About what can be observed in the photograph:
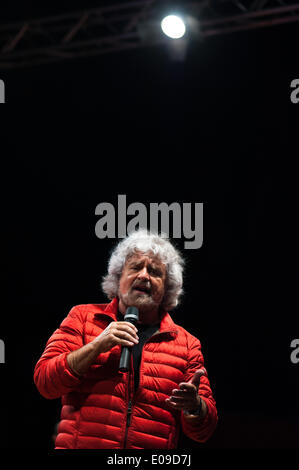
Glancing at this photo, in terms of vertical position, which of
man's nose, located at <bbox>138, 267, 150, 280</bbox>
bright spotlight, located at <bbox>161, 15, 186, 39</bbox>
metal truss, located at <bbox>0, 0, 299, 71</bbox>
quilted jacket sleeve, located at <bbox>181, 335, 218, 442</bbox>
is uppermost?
metal truss, located at <bbox>0, 0, 299, 71</bbox>

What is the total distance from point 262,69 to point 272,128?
1.74 ft

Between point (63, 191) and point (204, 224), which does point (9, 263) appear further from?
point (204, 224)

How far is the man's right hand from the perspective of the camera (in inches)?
67.9

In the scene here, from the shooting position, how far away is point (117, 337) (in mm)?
1733

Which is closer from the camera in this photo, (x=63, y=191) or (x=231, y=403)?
(x=231, y=403)

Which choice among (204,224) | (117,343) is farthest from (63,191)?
(117,343)

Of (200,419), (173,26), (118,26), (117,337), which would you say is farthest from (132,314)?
(118,26)

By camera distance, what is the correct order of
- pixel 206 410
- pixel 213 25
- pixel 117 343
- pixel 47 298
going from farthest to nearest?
1. pixel 47 298
2. pixel 213 25
3. pixel 206 410
4. pixel 117 343

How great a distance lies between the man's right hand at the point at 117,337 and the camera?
172 cm

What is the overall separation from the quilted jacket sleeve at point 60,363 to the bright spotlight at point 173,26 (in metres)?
2.58

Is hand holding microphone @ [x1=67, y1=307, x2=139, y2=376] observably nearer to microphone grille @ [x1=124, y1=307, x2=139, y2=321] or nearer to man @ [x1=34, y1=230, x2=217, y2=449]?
man @ [x1=34, y1=230, x2=217, y2=449]

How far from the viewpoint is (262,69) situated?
4.25m

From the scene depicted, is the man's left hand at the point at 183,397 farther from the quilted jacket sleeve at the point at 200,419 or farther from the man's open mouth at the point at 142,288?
the man's open mouth at the point at 142,288

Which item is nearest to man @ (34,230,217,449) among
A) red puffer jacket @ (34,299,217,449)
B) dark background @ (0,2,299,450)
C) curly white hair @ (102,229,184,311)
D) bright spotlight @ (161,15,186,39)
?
red puffer jacket @ (34,299,217,449)
